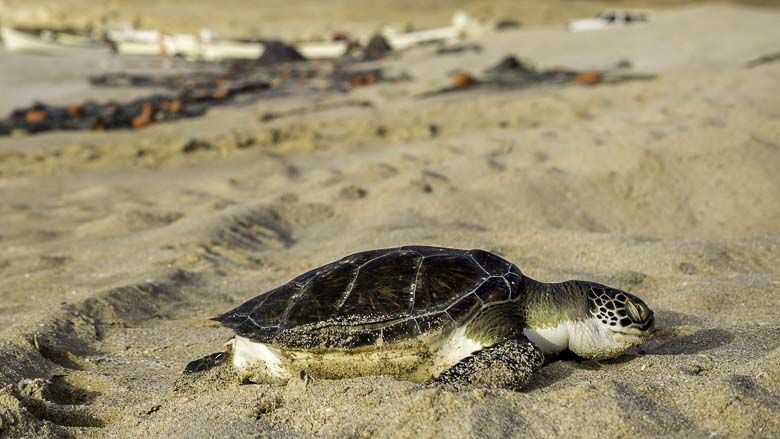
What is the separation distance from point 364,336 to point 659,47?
36.1 feet

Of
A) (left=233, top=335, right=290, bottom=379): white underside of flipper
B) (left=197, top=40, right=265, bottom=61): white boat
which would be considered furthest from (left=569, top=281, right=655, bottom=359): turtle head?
(left=197, top=40, right=265, bottom=61): white boat

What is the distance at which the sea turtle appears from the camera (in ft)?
9.41

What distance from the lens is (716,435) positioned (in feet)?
7.45

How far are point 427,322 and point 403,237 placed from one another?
6.48 feet

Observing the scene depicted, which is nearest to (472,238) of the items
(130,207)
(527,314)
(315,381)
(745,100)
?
(527,314)

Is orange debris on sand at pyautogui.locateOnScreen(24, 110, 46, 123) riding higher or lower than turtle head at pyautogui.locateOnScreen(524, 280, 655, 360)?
higher

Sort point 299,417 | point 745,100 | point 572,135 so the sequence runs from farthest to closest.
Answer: point 745,100
point 572,135
point 299,417

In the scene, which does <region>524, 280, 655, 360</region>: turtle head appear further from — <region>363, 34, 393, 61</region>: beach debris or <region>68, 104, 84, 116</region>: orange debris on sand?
<region>363, 34, 393, 61</region>: beach debris

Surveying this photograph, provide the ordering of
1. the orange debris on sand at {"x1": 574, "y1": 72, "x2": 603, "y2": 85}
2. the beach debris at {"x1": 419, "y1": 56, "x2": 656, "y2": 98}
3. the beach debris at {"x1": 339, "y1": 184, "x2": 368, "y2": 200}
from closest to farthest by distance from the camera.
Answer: the beach debris at {"x1": 339, "y1": 184, "x2": 368, "y2": 200}, the orange debris on sand at {"x1": 574, "y1": 72, "x2": 603, "y2": 85}, the beach debris at {"x1": 419, "y1": 56, "x2": 656, "y2": 98}

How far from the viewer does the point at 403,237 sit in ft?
15.8

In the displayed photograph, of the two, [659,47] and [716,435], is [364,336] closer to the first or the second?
[716,435]

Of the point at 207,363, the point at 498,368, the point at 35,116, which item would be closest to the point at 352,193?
the point at 207,363

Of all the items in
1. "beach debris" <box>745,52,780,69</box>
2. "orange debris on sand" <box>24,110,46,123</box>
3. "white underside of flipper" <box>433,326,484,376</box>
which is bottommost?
"beach debris" <box>745,52,780,69</box>

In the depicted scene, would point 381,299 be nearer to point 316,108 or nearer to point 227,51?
point 316,108
